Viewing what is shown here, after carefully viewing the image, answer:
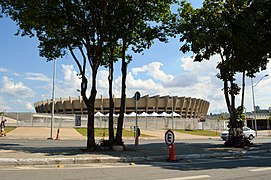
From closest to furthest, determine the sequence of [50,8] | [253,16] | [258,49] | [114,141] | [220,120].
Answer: [50,8], [114,141], [253,16], [258,49], [220,120]

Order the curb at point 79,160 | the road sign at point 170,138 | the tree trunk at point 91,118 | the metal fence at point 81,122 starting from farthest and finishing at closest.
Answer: the metal fence at point 81,122
the tree trunk at point 91,118
the road sign at point 170,138
the curb at point 79,160

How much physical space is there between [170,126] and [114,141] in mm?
37481

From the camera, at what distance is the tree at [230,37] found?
55.9 ft

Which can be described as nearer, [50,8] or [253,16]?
[50,8]

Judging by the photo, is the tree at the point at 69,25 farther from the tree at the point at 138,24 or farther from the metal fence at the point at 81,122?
the metal fence at the point at 81,122

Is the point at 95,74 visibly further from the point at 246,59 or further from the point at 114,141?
the point at 246,59

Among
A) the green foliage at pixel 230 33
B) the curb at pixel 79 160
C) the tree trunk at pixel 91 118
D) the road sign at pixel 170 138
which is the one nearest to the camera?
the curb at pixel 79 160

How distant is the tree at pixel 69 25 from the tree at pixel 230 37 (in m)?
5.10

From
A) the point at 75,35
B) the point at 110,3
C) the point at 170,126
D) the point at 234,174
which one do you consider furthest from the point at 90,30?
the point at 170,126

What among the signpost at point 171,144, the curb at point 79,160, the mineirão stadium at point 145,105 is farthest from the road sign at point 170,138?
the mineirão stadium at point 145,105

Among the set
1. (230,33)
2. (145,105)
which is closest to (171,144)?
(230,33)

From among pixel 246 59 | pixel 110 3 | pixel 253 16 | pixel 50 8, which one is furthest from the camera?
pixel 246 59

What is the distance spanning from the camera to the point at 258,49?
60.6 ft

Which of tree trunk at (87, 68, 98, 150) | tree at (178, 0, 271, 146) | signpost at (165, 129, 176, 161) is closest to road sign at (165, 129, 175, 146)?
signpost at (165, 129, 176, 161)
